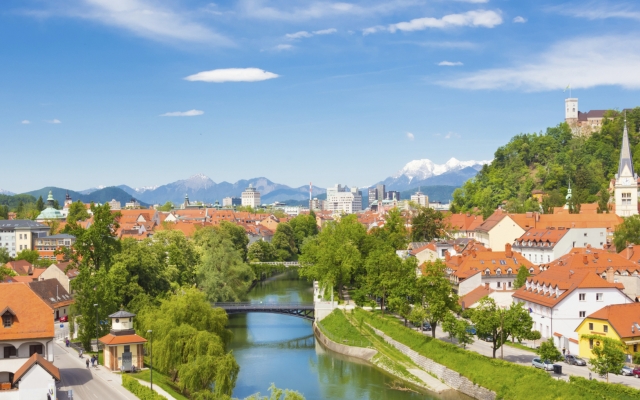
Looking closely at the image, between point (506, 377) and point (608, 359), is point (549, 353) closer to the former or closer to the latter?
point (506, 377)

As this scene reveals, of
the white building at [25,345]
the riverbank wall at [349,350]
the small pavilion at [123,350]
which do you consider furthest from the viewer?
the riverbank wall at [349,350]

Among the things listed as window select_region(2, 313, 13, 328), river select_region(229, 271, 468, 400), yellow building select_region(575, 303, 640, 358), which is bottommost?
river select_region(229, 271, 468, 400)

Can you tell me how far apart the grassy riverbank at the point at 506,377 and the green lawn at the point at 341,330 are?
14.1 feet

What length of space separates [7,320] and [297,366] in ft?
58.4

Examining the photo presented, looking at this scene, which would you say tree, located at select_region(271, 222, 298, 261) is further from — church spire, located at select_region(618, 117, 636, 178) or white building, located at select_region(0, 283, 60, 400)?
white building, located at select_region(0, 283, 60, 400)

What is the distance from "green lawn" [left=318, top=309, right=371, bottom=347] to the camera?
47469mm

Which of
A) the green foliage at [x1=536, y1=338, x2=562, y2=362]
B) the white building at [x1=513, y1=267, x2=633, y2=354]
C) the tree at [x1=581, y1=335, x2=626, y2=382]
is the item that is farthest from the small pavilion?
the white building at [x1=513, y1=267, x2=633, y2=354]

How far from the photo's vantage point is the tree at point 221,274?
58844mm

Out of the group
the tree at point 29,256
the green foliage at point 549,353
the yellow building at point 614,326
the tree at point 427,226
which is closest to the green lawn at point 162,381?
the green foliage at point 549,353

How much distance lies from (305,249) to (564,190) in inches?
1735

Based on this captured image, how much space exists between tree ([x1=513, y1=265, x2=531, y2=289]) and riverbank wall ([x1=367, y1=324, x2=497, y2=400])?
44.3 feet

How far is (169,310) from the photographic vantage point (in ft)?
124

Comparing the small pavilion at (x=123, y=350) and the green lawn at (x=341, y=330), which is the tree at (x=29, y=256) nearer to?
the green lawn at (x=341, y=330)

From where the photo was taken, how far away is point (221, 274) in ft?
201
